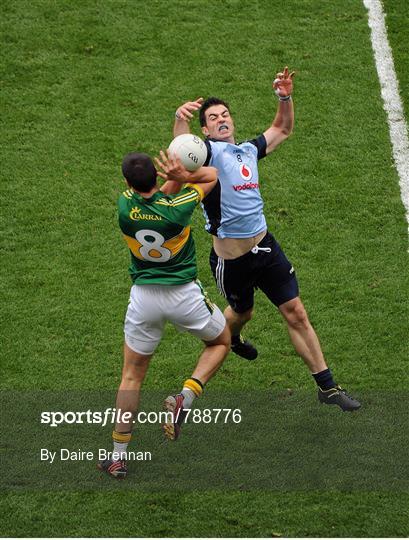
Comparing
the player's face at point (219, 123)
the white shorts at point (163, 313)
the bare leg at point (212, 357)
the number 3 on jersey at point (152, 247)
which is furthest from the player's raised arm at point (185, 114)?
the bare leg at point (212, 357)

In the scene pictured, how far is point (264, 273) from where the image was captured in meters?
9.68

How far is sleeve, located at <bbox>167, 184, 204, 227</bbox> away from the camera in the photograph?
859 cm

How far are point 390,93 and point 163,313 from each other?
19.9ft

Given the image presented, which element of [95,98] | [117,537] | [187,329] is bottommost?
[117,537]

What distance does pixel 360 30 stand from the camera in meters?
14.8

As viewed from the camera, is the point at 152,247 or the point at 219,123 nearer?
the point at 152,247

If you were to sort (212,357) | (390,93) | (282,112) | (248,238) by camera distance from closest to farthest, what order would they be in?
(212,357) → (248,238) → (282,112) → (390,93)

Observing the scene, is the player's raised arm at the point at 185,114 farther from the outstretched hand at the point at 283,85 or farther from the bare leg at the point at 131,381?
the bare leg at the point at 131,381

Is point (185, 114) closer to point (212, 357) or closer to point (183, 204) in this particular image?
point (183, 204)

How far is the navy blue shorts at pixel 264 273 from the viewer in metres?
9.65

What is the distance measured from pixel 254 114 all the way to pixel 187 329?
516 cm

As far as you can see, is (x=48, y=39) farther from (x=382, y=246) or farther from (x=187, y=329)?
(x=187, y=329)

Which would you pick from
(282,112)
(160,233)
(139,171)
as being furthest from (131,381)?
(282,112)

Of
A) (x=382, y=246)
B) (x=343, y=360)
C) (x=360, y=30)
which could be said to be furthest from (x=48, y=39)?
(x=343, y=360)
